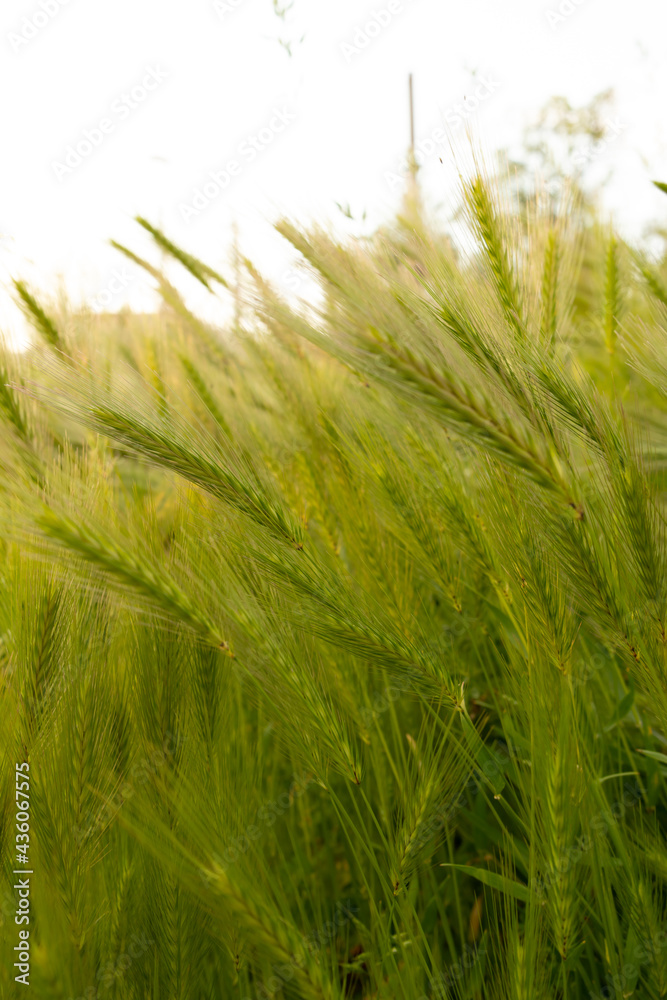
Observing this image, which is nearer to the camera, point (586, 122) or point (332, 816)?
point (332, 816)

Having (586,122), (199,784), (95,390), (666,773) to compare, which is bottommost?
(666,773)

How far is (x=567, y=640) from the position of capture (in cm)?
62

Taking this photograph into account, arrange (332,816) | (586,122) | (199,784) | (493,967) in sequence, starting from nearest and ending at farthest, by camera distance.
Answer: (199,784)
(493,967)
(332,816)
(586,122)

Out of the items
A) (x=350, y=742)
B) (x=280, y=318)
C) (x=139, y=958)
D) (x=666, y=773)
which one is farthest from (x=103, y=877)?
(x=666, y=773)

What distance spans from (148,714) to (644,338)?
0.59 metres

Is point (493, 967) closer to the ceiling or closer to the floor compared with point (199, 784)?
closer to the floor

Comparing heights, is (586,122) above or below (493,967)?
above

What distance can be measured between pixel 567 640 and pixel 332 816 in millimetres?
501

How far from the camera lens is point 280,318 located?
1.97ft

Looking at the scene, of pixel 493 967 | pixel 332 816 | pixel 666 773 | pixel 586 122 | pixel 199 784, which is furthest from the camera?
pixel 586 122

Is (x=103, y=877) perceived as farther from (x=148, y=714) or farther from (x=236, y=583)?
(x=236, y=583)

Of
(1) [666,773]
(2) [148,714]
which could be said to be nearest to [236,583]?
(2) [148,714]

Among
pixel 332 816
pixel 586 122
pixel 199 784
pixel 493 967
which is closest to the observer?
pixel 199 784

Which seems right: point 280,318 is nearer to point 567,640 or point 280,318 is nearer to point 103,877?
point 567,640
